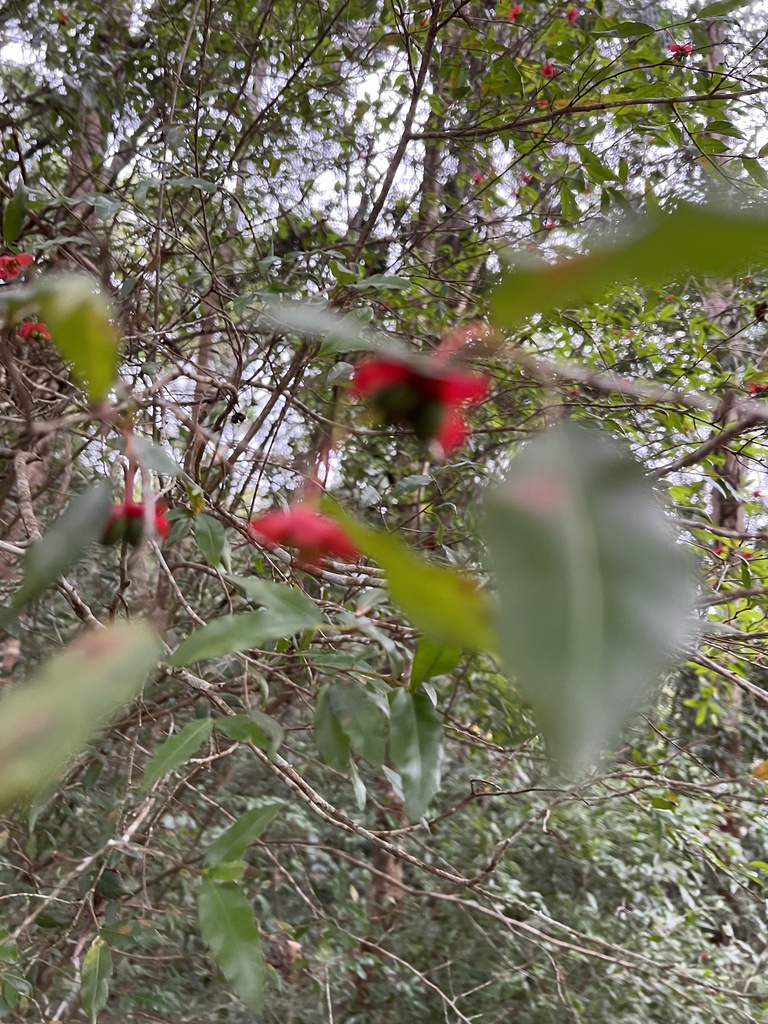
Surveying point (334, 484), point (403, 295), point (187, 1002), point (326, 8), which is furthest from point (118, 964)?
point (326, 8)

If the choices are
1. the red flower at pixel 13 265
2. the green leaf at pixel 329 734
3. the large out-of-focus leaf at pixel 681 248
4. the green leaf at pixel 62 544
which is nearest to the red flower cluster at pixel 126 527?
the green leaf at pixel 62 544

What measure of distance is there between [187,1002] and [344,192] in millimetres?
2544

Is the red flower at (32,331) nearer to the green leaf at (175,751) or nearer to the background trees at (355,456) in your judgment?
the background trees at (355,456)

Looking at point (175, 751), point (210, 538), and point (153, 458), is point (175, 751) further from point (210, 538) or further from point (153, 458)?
point (210, 538)

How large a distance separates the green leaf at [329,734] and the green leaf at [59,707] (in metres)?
0.33

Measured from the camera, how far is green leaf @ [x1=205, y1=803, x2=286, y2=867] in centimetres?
50

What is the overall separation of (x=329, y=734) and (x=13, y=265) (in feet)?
2.98

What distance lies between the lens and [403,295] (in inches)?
72.0

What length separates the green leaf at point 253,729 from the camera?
1.66 feet

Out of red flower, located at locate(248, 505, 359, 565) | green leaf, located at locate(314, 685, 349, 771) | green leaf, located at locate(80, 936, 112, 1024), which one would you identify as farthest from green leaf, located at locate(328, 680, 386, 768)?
green leaf, located at locate(80, 936, 112, 1024)

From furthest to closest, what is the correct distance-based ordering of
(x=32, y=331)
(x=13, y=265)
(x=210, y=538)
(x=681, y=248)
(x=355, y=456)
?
(x=355, y=456)
(x=32, y=331)
(x=13, y=265)
(x=210, y=538)
(x=681, y=248)

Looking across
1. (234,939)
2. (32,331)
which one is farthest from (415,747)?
(32,331)

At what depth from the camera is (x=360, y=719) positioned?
1.70 ft

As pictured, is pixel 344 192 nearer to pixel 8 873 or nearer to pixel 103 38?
pixel 103 38
